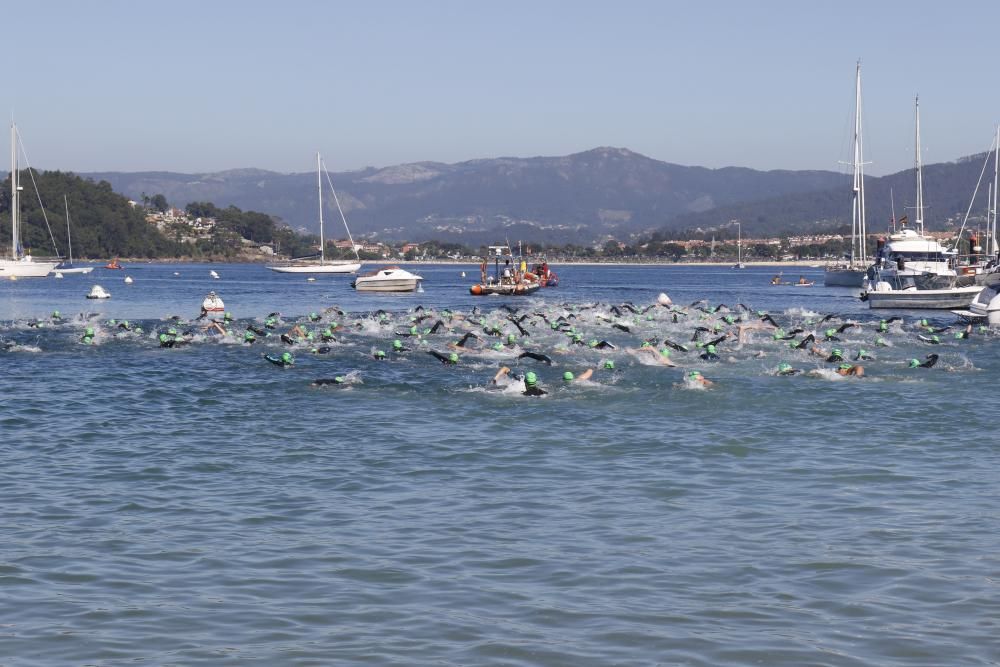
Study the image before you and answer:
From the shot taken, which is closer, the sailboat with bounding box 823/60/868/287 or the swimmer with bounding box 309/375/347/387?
the swimmer with bounding box 309/375/347/387

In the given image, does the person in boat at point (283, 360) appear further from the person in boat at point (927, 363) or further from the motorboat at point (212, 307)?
the motorboat at point (212, 307)

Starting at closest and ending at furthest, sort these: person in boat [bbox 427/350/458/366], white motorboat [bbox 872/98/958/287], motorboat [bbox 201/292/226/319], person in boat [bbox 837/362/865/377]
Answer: person in boat [bbox 837/362/865/377] → person in boat [bbox 427/350/458/366] → motorboat [bbox 201/292/226/319] → white motorboat [bbox 872/98/958/287]

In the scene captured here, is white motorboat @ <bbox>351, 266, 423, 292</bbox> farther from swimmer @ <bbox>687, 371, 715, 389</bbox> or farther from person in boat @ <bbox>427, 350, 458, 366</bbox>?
swimmer @ <bbox>687, 371, 715, 389</bbox>

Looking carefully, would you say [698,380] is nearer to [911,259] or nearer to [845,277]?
[911,259]

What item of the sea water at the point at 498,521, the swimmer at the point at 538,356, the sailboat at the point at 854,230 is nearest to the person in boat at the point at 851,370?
the sea water at the point at 498,521

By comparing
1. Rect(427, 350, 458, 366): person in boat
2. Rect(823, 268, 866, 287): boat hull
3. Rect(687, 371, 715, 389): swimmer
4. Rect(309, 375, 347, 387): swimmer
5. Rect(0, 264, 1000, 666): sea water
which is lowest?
Rect(0, 264, 1000, 666): sea water

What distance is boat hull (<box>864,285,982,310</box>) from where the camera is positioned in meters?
58.1

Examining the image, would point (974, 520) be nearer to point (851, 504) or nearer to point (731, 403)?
point (851, 504)

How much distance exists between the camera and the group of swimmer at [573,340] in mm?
28266

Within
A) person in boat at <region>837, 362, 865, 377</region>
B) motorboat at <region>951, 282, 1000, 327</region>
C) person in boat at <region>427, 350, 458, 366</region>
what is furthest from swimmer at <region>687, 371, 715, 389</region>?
motorboat at <region>951, 282, 1000, 327</region>

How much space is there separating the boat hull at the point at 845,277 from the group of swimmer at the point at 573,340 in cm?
4792

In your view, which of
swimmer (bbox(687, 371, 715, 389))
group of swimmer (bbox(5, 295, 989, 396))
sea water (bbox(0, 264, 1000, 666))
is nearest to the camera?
sea water (bbox(0, 264, 1000, 666))

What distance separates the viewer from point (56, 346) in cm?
3444

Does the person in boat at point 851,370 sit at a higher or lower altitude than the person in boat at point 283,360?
lower
